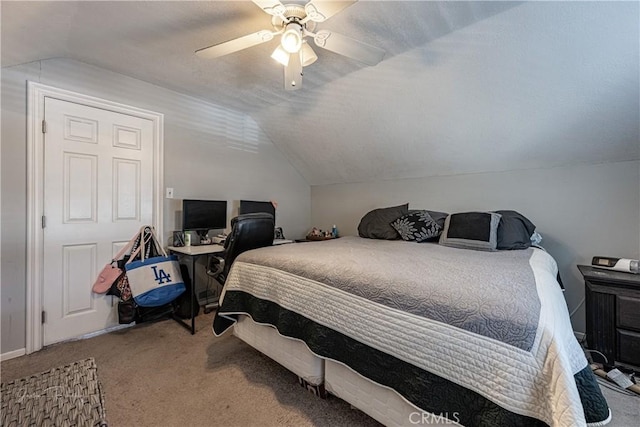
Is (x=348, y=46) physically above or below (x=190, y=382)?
above

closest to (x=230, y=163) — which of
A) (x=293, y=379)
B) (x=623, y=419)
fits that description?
(x=293, y=379)

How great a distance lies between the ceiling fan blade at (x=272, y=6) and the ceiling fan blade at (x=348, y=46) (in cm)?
24

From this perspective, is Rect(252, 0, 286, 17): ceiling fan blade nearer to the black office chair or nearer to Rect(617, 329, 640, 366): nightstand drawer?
the black office chair

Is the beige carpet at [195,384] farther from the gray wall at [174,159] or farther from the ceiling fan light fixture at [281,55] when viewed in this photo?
the ceiling fan light fixture at [281,55]

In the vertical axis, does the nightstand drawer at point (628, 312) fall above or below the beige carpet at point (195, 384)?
above

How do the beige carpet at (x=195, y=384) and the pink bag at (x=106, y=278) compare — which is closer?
the beige carpet at (x=195, y=384)

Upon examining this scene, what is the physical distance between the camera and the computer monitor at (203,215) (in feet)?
9.70

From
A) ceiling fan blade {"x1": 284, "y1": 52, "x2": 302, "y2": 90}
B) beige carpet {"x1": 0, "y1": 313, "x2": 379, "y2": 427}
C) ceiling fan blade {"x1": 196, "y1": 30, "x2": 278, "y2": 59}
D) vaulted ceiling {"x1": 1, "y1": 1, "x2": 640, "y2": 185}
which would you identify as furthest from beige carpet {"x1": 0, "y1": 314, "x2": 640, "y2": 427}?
ceiling fan blade {"x1": 196, "y1": 30, "x2": 278, "y2": 59}

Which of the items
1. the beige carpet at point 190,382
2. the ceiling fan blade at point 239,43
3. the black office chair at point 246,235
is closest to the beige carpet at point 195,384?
the beige carpet at point 190,382

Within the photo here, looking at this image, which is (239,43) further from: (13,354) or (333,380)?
(13,354)

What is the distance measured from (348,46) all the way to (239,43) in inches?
27.1

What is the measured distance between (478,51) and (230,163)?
2.83 meters

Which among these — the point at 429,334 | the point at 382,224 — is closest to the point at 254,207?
the point at 382,224

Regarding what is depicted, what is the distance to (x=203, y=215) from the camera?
10.2ft
